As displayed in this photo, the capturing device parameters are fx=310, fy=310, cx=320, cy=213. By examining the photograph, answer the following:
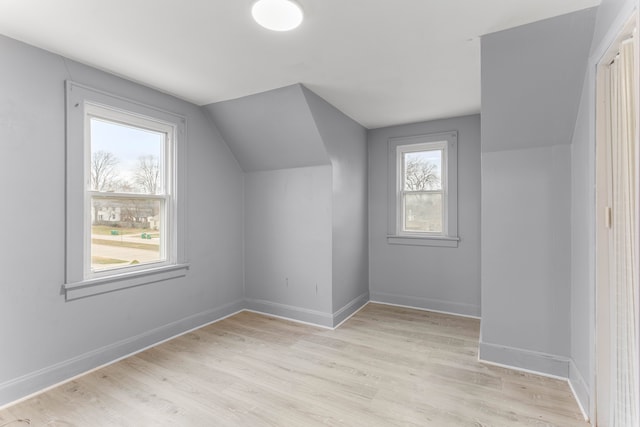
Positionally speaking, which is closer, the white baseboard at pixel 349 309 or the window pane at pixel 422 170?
the white baseboard at pixel 349 309

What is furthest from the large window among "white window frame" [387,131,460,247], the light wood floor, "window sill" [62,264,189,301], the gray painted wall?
"white window frame" [387,131,460,247]

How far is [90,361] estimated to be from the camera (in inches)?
99.3

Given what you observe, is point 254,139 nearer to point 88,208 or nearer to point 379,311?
point 88,208

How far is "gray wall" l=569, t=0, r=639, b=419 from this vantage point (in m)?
1.78

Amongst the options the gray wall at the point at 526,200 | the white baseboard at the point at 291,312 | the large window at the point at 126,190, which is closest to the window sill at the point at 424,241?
the gray wall at the point at 526,200

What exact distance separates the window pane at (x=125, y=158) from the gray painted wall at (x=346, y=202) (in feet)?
5.41

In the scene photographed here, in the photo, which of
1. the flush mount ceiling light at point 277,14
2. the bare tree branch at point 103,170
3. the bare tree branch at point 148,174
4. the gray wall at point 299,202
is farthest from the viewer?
the gray wall at point 299,202

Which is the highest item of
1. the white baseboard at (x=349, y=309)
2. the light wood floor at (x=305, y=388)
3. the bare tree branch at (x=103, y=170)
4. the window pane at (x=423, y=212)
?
the bare tree branch at (x=103, y=170)

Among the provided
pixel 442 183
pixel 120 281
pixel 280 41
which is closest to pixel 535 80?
pixel 280 41

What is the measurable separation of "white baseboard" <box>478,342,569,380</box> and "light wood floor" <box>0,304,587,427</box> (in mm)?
84

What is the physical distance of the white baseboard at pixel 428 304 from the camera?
12.6 feet

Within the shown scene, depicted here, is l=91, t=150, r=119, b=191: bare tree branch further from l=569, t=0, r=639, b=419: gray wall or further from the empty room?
l=569, t=0, r=639, b=419: gray wall

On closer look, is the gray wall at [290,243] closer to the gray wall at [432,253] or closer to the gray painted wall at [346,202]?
the gray painted wall at [346,202]

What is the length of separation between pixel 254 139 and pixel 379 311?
268cm
